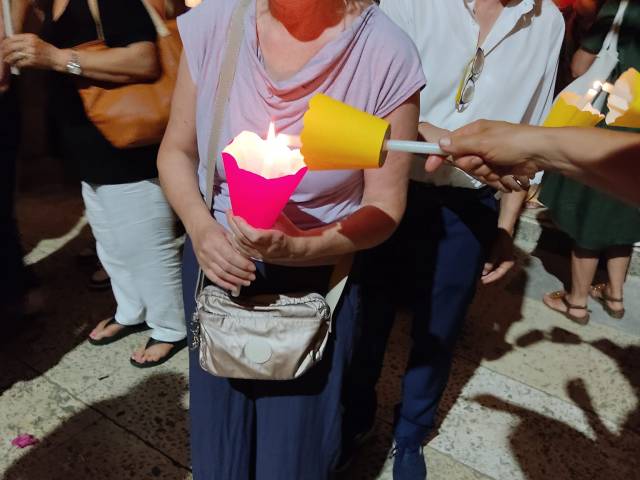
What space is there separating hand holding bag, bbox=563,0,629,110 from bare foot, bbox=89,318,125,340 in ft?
8.77

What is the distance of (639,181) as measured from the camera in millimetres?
1175

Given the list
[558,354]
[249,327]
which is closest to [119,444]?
[249,327]

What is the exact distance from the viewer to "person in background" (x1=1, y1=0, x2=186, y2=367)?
228cm

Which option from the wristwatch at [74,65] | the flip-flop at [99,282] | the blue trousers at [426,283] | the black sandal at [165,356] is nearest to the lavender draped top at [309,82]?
the blue trousers at [426,283]

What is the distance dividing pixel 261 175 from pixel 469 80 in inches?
36.6

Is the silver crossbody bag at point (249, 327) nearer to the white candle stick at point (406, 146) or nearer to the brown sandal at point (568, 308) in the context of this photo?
the white candle stick at point (406, 146)

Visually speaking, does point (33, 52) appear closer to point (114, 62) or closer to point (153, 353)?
point (114, 62)

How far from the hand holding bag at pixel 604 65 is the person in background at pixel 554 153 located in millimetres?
645

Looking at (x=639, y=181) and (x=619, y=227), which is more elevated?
(x=639, y=181)

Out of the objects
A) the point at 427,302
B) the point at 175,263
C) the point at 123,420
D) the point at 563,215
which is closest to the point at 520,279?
the point at 563,215

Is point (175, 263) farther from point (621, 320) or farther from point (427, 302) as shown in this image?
point (621, 320)

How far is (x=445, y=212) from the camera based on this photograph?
2043 mm

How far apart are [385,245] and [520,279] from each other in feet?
7.92

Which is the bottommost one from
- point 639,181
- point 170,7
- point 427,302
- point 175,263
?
point 175,263
